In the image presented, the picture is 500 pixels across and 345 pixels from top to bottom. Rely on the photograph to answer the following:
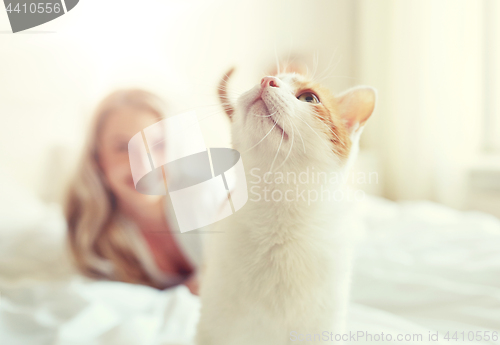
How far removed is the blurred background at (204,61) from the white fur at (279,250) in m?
0.06

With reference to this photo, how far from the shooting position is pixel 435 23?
53 centimetres

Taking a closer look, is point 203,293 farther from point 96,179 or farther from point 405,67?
point 405,67

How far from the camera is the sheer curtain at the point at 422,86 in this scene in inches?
17.4

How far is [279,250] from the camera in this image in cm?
35

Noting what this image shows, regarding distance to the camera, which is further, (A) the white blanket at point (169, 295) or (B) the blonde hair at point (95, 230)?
(B) the blonde hair at point (95, 230)

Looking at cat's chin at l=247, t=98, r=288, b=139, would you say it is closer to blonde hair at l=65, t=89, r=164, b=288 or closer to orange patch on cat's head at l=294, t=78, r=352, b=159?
orange patch on cat's head at l=294, t=78, r=352, b=159

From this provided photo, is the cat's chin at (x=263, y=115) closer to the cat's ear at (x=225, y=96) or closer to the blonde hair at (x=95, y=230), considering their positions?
the cat's ear at (x=225, y=96)

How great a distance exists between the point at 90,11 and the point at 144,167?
0.77 feet

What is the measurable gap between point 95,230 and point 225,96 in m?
0.38

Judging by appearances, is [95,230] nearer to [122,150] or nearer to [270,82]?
[122,150]

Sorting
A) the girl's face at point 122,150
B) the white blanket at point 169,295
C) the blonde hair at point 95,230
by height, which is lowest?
the white blanket at point 169,295

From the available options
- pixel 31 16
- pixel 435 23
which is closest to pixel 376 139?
pixel 435 23

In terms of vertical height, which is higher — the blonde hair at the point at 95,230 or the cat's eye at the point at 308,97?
the cat's eye at the point at 308,97

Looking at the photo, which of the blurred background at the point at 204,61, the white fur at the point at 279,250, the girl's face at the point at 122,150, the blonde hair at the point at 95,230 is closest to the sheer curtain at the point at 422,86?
the blurred background at the point at 204,61
